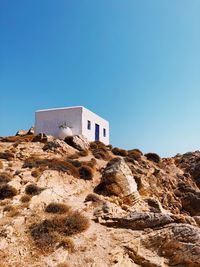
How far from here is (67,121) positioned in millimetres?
32688

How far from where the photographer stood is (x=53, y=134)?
32.6m

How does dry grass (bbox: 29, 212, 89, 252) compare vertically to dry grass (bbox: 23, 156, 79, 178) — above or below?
below

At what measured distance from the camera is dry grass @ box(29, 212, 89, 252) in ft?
31.8

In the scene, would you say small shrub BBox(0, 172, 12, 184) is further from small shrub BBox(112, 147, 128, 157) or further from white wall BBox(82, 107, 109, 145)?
small shrub BBox(112, 147, 128, 157)

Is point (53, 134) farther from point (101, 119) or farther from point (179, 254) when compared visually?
point (179, 254)

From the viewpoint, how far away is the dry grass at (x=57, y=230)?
9695mm

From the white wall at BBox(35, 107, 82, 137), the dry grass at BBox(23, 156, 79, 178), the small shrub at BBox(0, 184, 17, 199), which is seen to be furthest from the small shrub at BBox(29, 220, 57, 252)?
the white wall at BBox(35, 107, 82, 137)

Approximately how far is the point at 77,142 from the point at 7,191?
16.2 m

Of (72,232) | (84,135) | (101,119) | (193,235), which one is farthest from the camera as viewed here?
(101,119)

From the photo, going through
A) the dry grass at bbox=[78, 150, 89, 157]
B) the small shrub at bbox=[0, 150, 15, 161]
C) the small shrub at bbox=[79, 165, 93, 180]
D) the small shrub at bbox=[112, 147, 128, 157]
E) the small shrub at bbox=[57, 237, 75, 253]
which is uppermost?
the small shrub at bbox=[112, 147, 128, 157]

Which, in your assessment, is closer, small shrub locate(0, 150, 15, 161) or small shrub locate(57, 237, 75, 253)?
small shrub locate(57, 237, 75, 253)

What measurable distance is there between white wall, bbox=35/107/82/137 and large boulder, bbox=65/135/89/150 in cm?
191

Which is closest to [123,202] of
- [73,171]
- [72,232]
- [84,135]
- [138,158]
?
[73,171]

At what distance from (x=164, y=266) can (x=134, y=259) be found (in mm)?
1095
